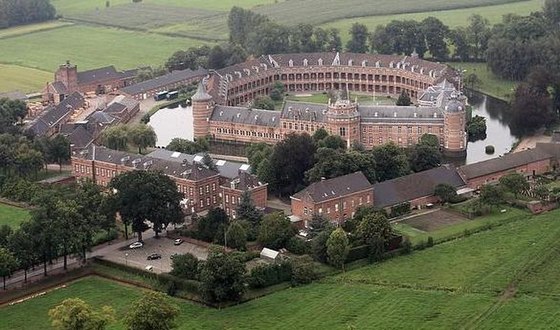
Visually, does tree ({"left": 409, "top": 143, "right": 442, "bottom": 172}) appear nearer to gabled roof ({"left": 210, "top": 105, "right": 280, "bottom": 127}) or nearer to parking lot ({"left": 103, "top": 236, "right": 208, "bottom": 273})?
gabled roof ({"left": 210, "top": 105, "right": 280, "bottom": 127})

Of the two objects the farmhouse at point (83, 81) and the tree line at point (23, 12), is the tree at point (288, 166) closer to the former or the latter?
the farmhouse at point (83, 81)

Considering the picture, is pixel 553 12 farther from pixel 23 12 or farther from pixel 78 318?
pixel 78 318

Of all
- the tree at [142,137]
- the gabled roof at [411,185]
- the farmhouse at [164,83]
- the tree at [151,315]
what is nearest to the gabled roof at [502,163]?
the gabled roof at [411,185]

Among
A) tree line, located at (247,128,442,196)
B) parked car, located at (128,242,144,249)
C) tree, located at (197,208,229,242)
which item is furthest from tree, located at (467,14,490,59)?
parked car, located at (128,242,144,249)

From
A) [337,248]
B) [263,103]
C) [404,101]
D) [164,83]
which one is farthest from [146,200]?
[164,83]

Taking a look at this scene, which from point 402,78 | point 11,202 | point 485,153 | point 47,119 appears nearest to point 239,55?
point 402,78

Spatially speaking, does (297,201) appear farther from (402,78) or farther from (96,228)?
(402,78)
